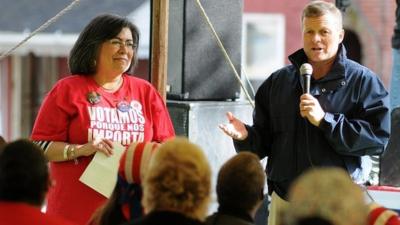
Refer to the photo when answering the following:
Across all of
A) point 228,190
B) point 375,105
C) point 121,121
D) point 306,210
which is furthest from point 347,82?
point 306,210

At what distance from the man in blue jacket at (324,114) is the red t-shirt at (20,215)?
136 cm

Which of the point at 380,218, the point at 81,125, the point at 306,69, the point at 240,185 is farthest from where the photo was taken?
the point at 81,125

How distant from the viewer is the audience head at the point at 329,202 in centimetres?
314

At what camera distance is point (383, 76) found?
12.9 meters

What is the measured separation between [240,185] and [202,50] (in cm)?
259

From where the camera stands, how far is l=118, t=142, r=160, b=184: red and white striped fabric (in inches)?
143

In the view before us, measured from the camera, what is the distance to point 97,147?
4.57 meters

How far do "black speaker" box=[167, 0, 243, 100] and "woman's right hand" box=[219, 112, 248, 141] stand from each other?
125 cm

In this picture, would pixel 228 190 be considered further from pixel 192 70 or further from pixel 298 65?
pixel 192 70

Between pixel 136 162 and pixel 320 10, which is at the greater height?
pixel 320 10

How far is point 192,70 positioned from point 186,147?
262 centimetres

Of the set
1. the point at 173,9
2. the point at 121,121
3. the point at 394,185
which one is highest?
the point at 173,9

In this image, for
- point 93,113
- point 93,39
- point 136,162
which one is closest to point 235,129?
point 93,113

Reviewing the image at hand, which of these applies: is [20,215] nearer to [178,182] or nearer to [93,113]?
[178,182]
